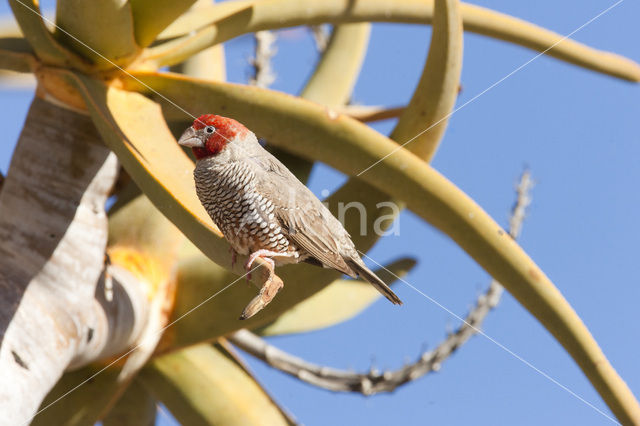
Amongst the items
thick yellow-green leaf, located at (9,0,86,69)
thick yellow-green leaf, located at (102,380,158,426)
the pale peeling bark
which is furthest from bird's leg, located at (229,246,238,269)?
thick yellow-green leaf, located at (102,380,158,426)

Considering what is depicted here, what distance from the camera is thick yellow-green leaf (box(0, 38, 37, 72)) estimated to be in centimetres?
283

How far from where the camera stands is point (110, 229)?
3414mm

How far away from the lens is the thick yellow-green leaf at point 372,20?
2914mm

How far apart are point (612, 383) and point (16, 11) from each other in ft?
7.22

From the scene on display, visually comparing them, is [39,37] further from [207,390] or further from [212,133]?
[207,390]

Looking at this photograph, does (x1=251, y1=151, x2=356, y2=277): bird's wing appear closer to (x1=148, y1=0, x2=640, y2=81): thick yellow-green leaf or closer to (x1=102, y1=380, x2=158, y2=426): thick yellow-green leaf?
(x1=148, y1=0, x2=640, y2=81): thick yellow-green leaf

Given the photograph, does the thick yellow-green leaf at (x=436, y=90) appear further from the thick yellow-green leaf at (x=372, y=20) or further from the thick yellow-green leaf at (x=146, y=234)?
the thick yellow-green leaf at (x=146, y=234)

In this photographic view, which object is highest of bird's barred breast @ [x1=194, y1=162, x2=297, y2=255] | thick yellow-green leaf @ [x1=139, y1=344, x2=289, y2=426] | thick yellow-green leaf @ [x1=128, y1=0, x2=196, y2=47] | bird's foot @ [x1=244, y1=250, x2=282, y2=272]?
thick yellow-green leaf @ [x1=128, y1=0, x2=196, y2=47]

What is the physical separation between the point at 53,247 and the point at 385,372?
6.48ft

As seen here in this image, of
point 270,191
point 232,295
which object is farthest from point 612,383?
point 232,295

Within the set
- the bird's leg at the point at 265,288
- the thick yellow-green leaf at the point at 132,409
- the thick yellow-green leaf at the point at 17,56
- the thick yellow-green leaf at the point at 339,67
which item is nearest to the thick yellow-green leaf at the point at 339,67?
the thick yellow-green leaf at the point at 339,67

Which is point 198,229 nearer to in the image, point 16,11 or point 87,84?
point 87,84

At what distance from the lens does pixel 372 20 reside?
10.4ft

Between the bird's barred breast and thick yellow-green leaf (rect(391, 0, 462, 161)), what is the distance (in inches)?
29.3
